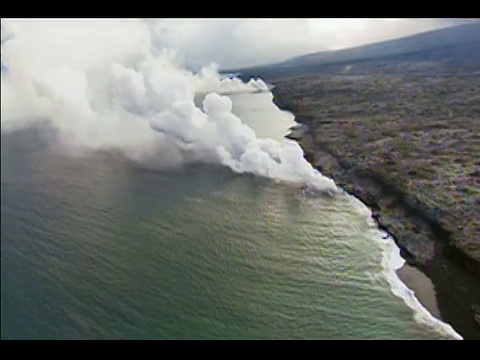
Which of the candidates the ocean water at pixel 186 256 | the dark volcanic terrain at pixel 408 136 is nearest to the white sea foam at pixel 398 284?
the ocean water at pixel 186 256

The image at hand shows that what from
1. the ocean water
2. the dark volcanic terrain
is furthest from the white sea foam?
the dark volcanic terrain

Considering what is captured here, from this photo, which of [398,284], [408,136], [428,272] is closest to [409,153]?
[408,136]

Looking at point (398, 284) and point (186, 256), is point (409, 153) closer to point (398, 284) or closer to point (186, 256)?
point (398, 284)

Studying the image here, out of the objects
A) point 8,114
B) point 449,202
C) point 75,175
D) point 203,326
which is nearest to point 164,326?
point 203,326

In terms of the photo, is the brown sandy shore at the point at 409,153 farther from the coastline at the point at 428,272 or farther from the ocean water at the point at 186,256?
the ocean water at the point at 186,256
